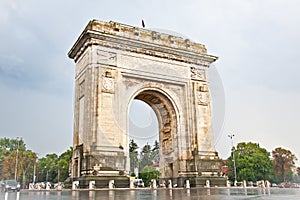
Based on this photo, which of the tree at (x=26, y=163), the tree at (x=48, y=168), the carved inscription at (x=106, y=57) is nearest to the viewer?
the carved inscription at (x=106, y=57)

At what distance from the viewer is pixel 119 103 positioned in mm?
23234

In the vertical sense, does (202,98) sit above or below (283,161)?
above

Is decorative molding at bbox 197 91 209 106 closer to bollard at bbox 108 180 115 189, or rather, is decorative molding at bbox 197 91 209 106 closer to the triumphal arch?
the triumphal arch

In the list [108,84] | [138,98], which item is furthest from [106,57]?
[138,98]

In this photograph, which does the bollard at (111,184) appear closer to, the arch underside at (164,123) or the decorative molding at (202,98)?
the arch underside at (164,123)

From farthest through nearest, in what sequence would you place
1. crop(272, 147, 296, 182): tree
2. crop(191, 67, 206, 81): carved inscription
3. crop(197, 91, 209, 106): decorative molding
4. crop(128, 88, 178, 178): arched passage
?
crop(272, 147, 296, 182): tree, crop(191, 67, 206, 81): carved inscription, crop(197, 91, 209, 106): decorative molding, crop(128, 88, 178, 178): arched passage

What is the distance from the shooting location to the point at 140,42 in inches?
989

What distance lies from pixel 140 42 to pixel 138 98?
5.41 m

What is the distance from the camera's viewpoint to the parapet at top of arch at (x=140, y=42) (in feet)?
77.1

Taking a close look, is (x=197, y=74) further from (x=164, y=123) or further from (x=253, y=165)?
(x=253, y=165)

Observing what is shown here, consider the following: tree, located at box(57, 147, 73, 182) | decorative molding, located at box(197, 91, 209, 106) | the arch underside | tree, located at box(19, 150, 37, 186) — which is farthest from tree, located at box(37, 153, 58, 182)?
decorative molding, located at box(197, 91, 209, 106)

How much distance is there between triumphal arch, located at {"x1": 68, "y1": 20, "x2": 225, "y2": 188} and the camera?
21.6 metres

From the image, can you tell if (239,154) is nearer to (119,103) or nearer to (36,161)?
(119,103)

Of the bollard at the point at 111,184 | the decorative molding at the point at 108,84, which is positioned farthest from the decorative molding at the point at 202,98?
the bollard at the point at 111,184
